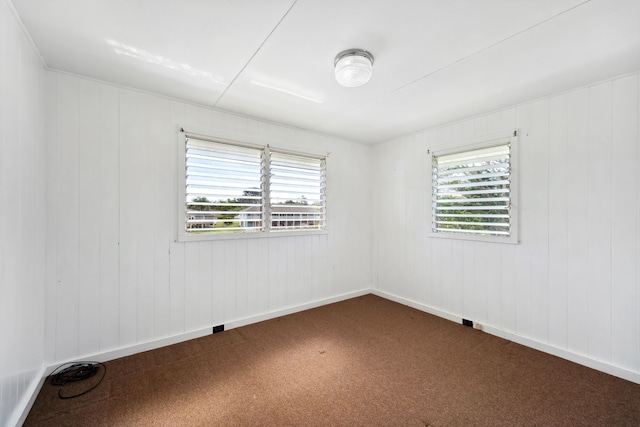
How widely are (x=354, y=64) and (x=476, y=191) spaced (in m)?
2.10

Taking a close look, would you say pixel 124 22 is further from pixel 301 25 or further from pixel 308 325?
pixel 308 325

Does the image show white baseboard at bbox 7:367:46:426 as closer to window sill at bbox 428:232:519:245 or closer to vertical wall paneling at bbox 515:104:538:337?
window sill at bbox 428:232:519:245

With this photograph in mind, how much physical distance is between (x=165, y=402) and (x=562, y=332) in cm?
338

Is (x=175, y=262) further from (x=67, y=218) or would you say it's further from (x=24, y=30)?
(x=24, y=30)

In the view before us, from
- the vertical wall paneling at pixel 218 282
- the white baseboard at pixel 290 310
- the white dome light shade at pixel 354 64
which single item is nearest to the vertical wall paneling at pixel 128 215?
the vertical wall paneling at pixel 218 282

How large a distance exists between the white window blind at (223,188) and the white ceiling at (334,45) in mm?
558

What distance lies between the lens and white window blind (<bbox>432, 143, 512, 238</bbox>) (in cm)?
285

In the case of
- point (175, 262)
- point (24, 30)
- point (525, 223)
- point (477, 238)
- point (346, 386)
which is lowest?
point (346, 386)

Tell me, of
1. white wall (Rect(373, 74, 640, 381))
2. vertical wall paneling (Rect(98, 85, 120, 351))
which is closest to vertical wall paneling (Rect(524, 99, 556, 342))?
white wall (Rect(373, 74, 640, 381))

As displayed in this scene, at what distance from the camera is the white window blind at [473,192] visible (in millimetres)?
2850

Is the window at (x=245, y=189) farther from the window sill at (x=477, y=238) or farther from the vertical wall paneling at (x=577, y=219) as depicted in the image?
the vertical wall paneling at (x=577, y=219)

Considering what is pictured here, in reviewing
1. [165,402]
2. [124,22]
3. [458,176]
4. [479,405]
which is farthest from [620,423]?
[124,22]

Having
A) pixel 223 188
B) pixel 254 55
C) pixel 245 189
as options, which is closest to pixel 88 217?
pixel 223 188

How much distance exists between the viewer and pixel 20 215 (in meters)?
1.64
